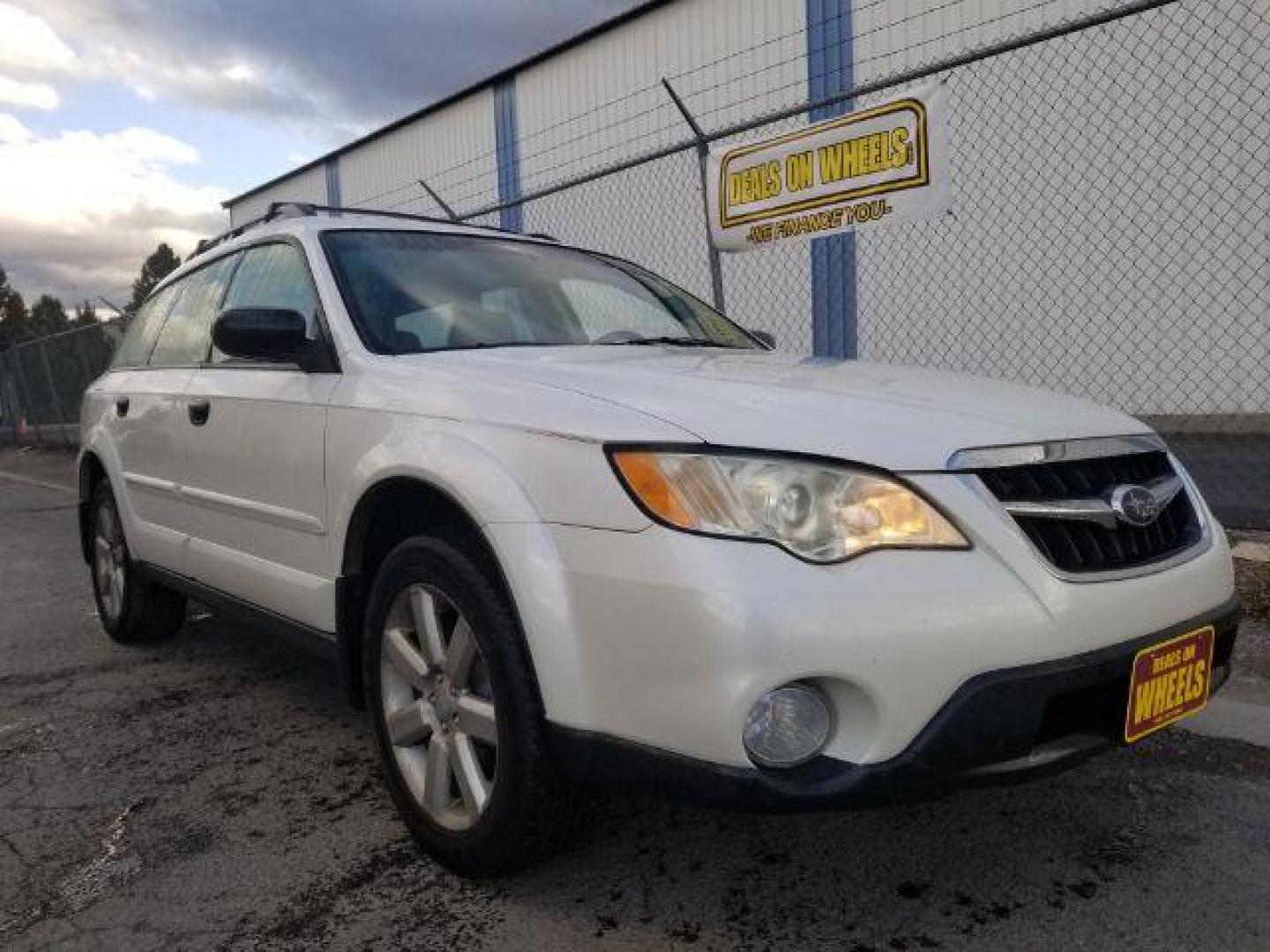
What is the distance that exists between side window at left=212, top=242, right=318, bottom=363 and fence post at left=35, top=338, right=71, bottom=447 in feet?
47.8

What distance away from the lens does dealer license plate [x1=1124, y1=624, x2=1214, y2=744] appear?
1.94 meters

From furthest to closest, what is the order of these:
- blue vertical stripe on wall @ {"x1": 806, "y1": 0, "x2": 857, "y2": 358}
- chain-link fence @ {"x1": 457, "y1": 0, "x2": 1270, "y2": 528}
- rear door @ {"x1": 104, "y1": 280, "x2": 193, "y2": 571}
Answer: blue vertical stripe on wall @ {"x1": 806, "y1": 0, "x2": 857, "y2": 358}, chain-link fence @ {"x1": 457, "y1": 0, "x2": 1270, "y2": 528}, rear door @ {"x1": 104, "y1": 280, "x2": 193, "y2": 571}

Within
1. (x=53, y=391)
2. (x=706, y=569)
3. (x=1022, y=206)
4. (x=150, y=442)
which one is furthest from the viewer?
(x=53, y=391)

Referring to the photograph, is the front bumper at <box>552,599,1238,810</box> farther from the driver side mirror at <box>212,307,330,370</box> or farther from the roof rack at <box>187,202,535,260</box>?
the roof rack at <box>187,202,535,260</box>

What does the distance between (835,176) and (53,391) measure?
15367 mm

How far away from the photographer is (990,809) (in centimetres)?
251

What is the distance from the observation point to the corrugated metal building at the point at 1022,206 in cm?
898

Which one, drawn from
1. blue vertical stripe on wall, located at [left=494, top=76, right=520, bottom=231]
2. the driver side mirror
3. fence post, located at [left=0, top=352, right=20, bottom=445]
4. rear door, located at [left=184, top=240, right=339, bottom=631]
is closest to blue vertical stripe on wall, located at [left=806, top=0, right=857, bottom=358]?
blue vertical stripe on wall, located at [left=494, top=76, right=520, bottom=231]

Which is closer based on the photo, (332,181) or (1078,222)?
(1078,222)

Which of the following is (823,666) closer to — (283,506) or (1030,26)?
(283,506)

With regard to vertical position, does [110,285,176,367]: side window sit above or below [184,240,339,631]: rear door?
above

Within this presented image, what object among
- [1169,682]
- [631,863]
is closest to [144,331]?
[631,863]

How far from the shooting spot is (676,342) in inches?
126

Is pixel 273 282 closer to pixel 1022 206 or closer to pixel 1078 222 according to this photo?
pixel 1022 206
